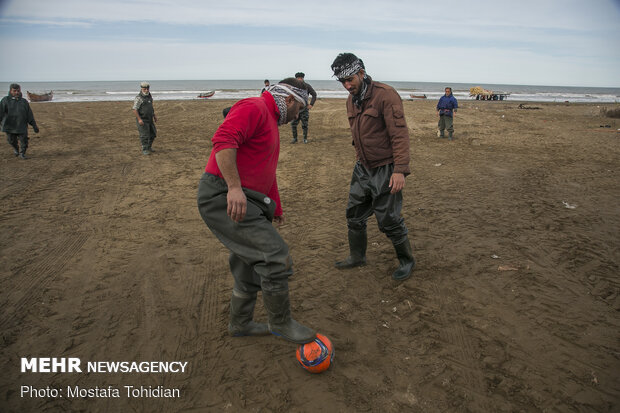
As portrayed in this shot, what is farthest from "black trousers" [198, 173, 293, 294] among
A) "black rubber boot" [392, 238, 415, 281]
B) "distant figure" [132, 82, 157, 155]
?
"distant figure" [132, 82, 157, 155]

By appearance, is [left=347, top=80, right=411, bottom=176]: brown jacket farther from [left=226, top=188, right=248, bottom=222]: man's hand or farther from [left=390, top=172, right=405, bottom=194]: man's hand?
[left=226, top=188, right=248, bottom=222]: man's hand

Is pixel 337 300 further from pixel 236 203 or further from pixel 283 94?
pixel 283 94

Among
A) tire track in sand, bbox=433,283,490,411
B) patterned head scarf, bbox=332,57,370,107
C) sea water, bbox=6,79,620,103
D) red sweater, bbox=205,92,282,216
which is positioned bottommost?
tire track in sand, bbox=433,283,490,411

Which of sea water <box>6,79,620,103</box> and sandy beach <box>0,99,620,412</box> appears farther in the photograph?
sea water <box>6,79,620,103</box>

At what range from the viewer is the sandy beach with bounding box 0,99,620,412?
8.18 feet

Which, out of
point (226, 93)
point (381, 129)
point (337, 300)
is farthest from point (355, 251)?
point (226, 93)

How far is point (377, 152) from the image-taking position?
11.8ft

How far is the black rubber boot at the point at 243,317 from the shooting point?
2.89 metres

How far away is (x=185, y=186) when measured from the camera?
7.36 m

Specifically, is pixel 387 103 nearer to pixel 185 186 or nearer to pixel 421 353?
pixel 421 353

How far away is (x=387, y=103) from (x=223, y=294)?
2505mm

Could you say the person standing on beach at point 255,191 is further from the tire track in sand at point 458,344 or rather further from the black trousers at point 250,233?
the tire track in sand at point 458,344

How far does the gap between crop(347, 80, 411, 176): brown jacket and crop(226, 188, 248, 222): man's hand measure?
1713mm

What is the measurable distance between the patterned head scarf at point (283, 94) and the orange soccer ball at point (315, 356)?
165 cm
